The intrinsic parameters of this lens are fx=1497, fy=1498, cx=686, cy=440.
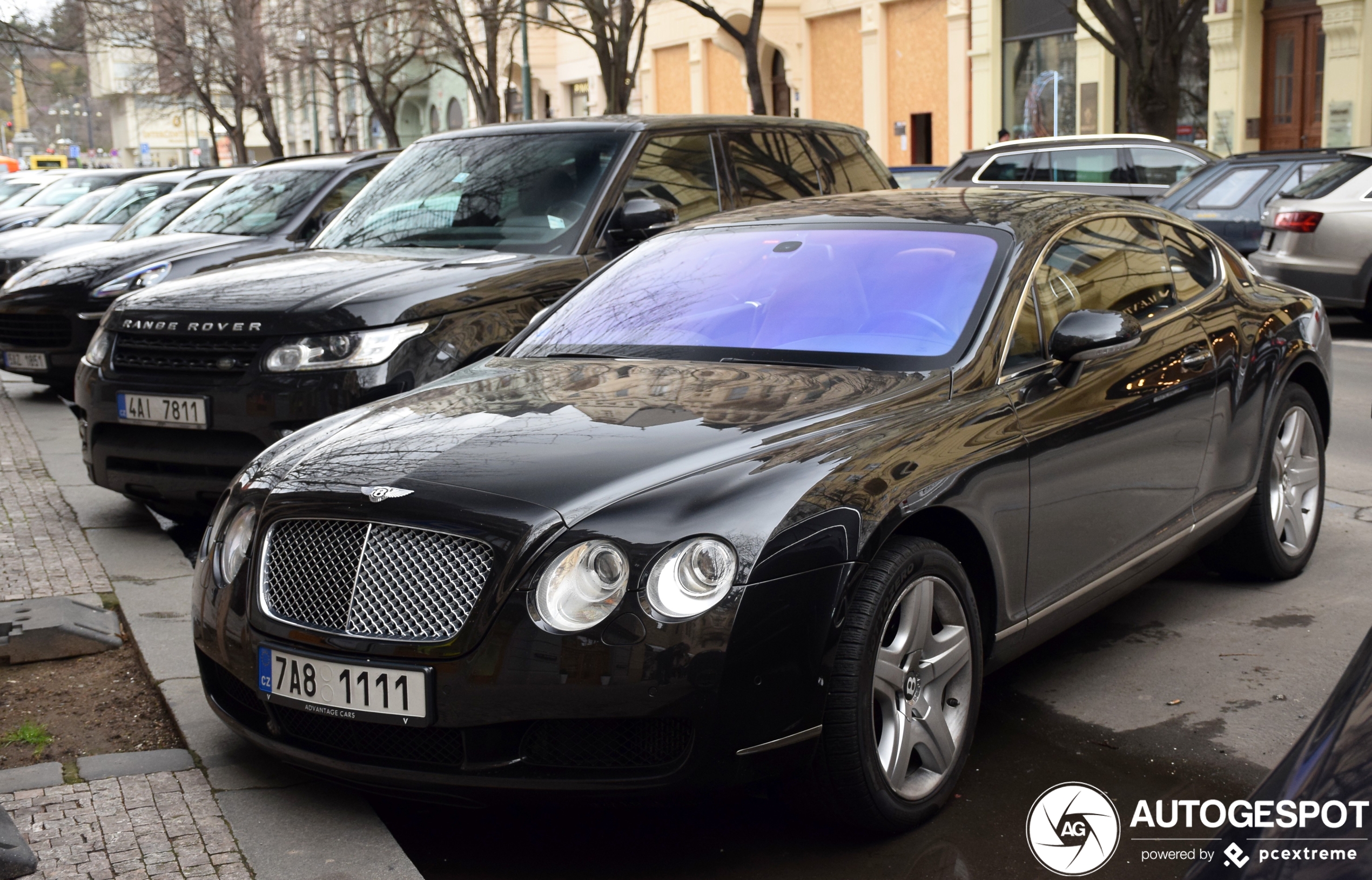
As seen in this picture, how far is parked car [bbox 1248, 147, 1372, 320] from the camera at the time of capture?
1264 cm

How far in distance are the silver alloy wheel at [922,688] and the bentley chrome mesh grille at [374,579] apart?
3.07 ft

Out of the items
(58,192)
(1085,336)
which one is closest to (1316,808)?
(1085,336)

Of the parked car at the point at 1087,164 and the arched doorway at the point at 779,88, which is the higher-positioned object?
the arched doorway at the point at 779,88

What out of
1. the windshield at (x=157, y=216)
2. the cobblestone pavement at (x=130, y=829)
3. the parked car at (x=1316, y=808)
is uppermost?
the windshield at (x=157, y=216)

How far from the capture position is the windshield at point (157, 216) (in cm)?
1383

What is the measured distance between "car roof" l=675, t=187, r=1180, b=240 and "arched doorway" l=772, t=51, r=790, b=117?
3476cm

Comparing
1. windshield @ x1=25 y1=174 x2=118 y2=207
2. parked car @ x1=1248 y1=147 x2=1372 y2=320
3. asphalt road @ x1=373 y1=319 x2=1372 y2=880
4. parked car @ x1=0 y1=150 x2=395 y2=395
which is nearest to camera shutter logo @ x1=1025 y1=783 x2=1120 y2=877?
asphalt road @ x1=373 y1=319 x2=1372 y2=880

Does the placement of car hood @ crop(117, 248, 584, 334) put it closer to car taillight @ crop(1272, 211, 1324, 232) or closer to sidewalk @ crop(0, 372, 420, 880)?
sidewalk @ crop(0, 372, 420, 880)

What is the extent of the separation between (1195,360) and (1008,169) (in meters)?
14.9

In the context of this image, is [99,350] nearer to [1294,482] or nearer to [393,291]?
[393,291]

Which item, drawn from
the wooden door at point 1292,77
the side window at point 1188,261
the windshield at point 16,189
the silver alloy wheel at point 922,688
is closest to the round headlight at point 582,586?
the silver alloy wheel at point 922,688

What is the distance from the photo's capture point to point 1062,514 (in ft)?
13.6

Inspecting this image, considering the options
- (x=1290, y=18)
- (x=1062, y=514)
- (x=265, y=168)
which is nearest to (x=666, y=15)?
(x=1290, y=18)

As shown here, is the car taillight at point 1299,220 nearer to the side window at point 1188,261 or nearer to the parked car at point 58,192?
the side window at point 1188,261
